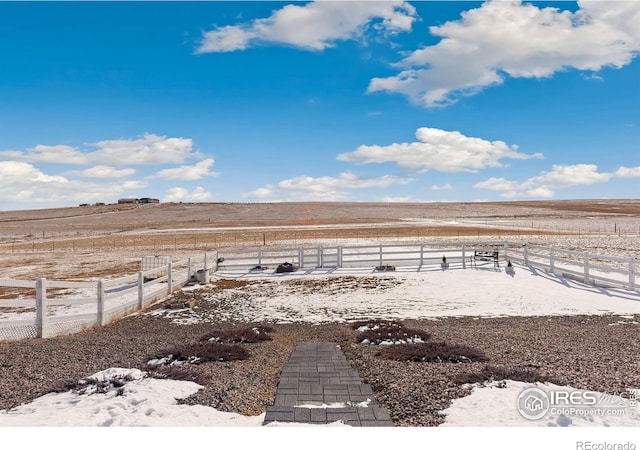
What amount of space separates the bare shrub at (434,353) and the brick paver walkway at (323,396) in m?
0.94

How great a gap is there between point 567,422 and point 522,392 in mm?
914

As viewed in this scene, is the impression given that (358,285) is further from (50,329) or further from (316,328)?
(50,329)

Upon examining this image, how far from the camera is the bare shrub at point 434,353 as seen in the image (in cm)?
779

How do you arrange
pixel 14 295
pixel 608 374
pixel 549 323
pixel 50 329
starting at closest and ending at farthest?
pixel 608 374 < pixel 50 329 < pixel 549 323 < pixel 14 295

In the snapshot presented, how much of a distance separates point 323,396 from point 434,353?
280 centimetres

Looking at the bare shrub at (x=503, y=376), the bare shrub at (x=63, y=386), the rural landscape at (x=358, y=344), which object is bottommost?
the rural landscape at (x=358, y=344)

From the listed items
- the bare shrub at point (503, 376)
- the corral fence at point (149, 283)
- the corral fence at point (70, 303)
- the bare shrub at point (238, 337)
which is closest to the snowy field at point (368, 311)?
the bare shrub at point (503, 376)

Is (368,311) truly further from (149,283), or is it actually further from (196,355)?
(149,283)

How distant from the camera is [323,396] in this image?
6.02 meters

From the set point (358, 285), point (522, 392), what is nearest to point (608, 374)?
→ point (522, 392)

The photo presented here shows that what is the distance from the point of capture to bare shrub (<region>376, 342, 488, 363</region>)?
25.5ft

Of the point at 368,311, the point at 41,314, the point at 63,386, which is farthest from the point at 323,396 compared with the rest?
the point at 368,311

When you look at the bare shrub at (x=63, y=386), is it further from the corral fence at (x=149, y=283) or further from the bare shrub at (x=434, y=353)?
the bare shrub at (x=434, y=353)
